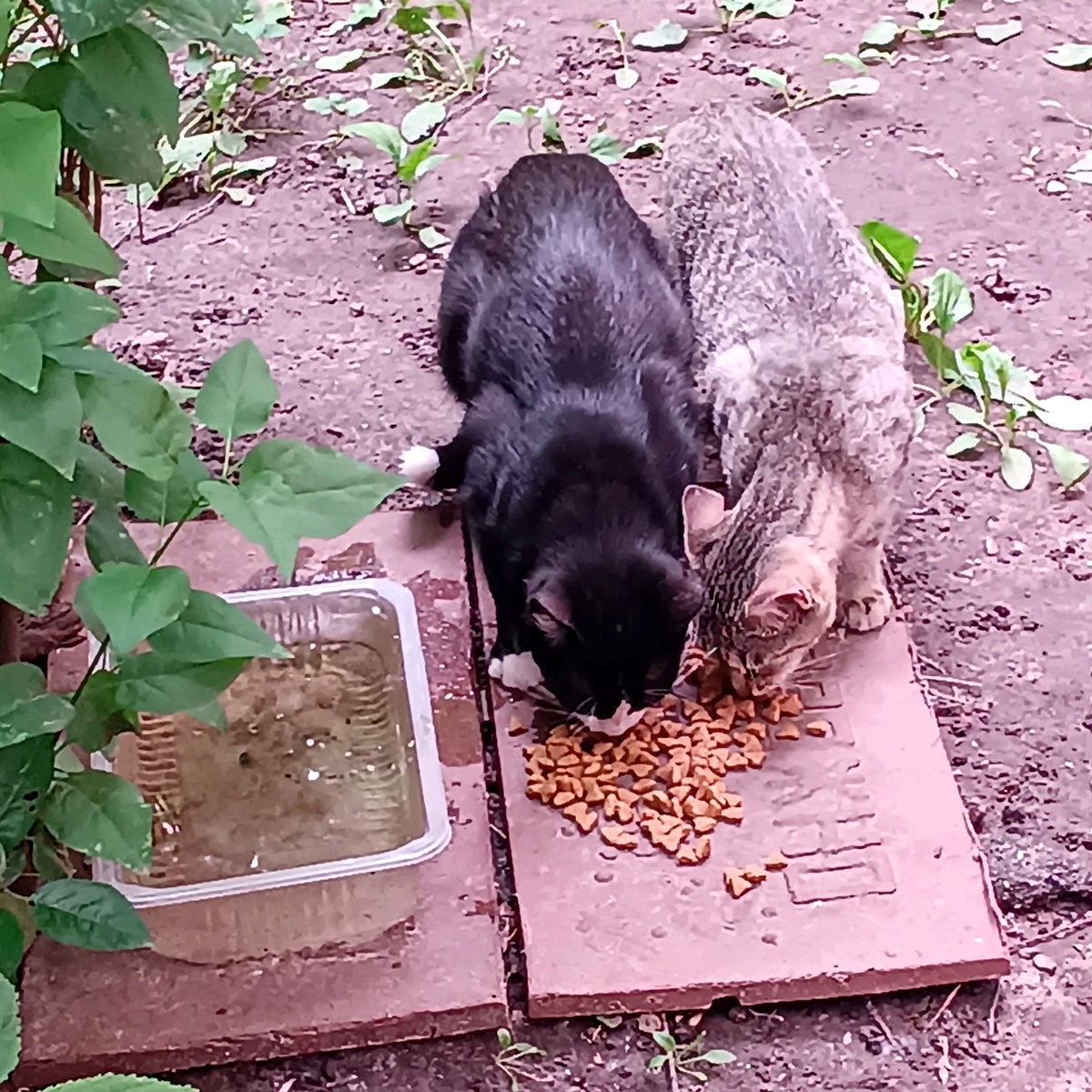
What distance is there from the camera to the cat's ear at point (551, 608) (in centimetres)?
180

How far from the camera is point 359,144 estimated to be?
309 cm

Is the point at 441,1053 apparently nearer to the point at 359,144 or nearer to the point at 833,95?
the point at 359,144

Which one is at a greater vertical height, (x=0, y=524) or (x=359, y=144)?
(x=0, y=524)

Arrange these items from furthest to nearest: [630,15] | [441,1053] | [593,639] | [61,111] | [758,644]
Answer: [630,15] < [758,644] < [593,639] < [441,1053] < [61,111]

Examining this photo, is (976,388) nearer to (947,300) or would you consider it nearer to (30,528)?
(947,300)

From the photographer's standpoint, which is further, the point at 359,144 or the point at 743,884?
the point at 359,144

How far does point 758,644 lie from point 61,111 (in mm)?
1104

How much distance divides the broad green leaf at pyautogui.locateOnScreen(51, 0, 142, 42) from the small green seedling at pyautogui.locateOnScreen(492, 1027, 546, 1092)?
1.18 m

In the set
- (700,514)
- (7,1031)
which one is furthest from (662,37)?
(7,1031)

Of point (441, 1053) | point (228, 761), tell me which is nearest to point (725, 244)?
point (228, 761)

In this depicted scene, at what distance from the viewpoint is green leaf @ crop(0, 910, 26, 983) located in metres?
1.32

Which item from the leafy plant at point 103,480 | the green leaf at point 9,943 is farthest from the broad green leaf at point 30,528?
the green leaf at point 9,943

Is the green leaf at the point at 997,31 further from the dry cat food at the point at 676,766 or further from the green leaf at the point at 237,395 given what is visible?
the green leaf at the point at 237,395

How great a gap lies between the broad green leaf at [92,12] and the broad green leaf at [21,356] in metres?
0.29
